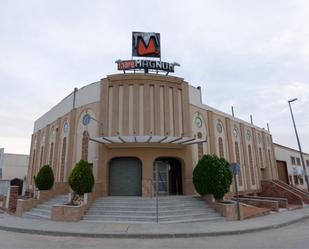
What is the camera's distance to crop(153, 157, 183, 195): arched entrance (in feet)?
59.5

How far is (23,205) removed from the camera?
1453 cm

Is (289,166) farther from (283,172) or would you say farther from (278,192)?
(278,192)

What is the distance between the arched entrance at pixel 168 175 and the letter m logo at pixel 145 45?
8648mm

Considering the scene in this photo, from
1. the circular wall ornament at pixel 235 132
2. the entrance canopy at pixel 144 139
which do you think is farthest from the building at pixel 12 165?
the circular wall ornament at pixel 235 132

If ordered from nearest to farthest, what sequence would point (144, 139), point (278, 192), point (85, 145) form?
1. point (144, 139)
2. point (85, 145)
3. point (278, 192)

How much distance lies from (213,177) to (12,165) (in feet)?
133

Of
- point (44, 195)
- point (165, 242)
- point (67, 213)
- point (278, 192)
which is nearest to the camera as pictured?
point (165, 242)

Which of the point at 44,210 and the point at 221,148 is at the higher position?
the point at 221,148

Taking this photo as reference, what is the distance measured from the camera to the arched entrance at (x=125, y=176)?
672 inches

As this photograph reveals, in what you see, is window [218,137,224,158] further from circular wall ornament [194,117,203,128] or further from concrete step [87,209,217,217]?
concrete step [87,209,217,217]

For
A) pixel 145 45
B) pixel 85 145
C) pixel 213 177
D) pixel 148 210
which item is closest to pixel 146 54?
pixel 145 45

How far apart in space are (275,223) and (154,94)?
36.4ft

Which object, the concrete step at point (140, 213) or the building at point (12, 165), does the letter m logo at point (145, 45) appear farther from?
the building at point (12, 165)

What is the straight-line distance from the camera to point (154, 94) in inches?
717
